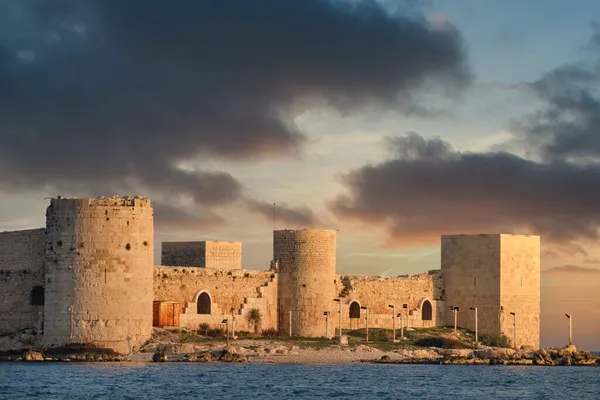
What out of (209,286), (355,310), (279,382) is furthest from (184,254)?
(279,382)

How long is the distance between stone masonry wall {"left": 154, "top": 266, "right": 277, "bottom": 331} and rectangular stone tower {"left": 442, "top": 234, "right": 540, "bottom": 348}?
36.2 feet

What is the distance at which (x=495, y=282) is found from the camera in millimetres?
65688

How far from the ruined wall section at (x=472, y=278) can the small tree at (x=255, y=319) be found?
12.2m

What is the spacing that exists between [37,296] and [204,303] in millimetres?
7981

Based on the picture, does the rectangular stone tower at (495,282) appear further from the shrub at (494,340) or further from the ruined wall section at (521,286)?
the shrub at (494,340)

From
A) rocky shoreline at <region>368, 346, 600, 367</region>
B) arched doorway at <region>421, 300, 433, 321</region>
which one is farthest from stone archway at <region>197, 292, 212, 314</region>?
arched doorway at <region>421, 300, 433, 321</region>

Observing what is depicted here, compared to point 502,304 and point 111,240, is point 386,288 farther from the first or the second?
point 111,240

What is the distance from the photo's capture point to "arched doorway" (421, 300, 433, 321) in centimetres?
6731

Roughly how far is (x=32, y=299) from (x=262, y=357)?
365 inches

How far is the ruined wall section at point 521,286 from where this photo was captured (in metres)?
65.9

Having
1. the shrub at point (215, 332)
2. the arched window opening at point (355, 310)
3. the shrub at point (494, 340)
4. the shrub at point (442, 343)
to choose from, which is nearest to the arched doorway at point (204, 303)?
the shrub at point (215, 332)

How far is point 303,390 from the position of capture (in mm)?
44562

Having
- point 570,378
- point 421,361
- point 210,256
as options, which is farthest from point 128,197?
point 570,378

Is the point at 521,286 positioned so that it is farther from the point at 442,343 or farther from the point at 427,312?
the point at 442,343
